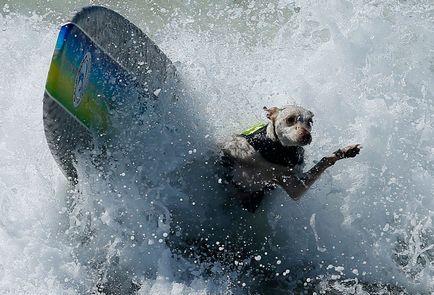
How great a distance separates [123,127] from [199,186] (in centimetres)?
82

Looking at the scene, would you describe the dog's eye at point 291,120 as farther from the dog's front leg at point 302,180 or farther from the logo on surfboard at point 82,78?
the logo on surfboard at point 82,78

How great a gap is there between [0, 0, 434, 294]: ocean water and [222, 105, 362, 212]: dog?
13.9 inches

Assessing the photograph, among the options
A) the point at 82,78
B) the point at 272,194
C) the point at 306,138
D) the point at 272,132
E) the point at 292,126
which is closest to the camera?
the point at 306,138

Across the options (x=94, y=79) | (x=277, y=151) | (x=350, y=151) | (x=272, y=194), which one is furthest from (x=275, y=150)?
(x=94, y=79)

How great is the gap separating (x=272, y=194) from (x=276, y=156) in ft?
2.16

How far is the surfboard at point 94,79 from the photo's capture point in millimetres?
5000

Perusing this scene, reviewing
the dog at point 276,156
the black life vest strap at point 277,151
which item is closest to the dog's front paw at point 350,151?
the dog at point 276,156

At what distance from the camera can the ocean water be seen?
5406mm

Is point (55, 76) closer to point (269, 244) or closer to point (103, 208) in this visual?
point (103, 208)

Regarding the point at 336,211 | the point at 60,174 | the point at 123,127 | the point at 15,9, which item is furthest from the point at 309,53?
the point at 15,9

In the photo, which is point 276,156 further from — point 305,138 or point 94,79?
point 94,79

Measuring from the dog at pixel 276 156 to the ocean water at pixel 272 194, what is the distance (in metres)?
0.35

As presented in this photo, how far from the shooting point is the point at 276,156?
5.13m

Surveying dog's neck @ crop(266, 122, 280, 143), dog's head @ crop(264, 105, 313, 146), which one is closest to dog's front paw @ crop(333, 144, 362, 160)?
dog's head @ crop(264, 105, 313, 146)
